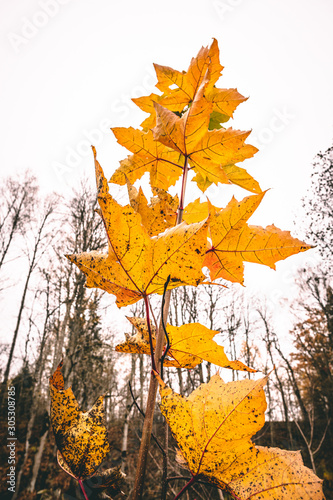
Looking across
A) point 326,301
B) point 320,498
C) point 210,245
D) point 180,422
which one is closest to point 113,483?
point 180,422

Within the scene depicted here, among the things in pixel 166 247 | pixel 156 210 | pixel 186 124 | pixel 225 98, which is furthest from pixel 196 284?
pixel 225 98

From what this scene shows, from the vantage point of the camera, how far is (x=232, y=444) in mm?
346

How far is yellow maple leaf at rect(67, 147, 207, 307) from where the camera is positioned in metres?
0.35

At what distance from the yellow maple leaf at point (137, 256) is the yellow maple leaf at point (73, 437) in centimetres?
16

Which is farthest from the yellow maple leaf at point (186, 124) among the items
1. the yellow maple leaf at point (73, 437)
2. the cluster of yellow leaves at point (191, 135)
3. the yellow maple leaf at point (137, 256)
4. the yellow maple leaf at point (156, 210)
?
the yellow maple leaf at point (73, 437)

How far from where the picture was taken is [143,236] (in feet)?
1.25

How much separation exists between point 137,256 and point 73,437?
0.94ft

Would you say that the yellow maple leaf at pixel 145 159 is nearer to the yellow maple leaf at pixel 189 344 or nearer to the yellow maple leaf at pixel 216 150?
the yellow maple leaf at pixel 216 150

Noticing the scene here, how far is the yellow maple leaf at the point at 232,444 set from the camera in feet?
1.11

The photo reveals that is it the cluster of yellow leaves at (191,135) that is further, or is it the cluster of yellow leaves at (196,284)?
the cluster of yellow leaves at (191,135)

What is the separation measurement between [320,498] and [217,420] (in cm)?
16

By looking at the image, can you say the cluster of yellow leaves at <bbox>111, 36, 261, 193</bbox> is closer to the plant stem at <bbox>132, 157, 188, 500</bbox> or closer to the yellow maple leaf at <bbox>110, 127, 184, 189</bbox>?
the yellow maple leaf at <bbox>110, 127, 184, 189</bbox>

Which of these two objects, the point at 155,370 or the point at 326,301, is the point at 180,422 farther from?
the point at 326,301

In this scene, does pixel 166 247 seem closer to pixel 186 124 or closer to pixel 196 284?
pixel 196 284
